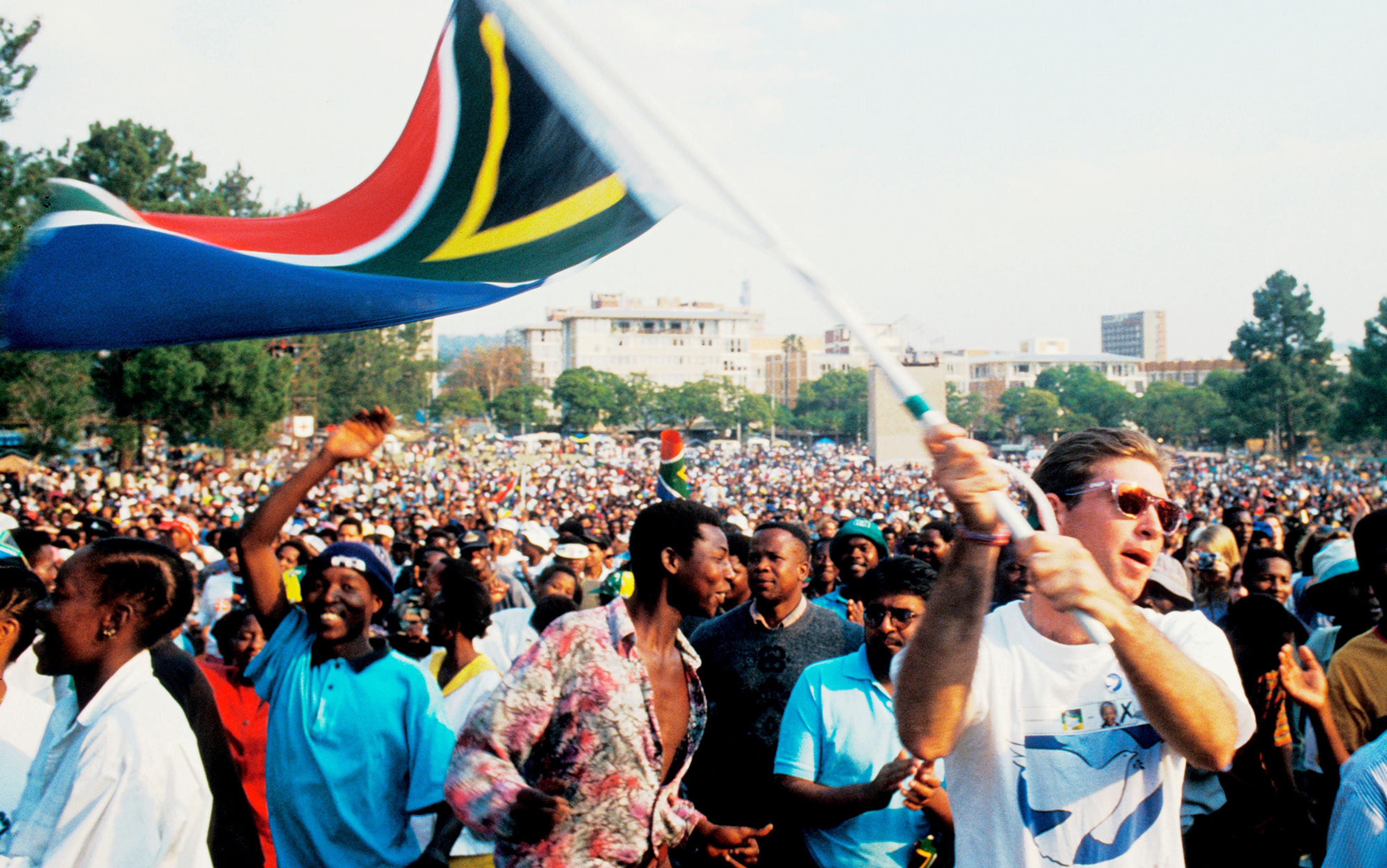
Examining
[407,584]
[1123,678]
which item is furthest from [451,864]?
[407,584]

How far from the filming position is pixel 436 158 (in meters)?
4.25

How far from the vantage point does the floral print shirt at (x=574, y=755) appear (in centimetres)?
249

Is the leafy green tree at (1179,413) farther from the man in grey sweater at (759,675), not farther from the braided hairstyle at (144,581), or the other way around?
the braided hairstyle at (144,581)

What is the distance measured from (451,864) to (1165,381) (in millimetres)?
109061

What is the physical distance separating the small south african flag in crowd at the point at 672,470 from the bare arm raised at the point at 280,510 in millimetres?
3652

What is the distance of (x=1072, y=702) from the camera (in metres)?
1.98

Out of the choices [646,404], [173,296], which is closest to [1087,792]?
[173,296]

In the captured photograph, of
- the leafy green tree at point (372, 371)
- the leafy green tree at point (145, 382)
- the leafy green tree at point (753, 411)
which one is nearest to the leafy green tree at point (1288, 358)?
the leafy green tree at point (372, 371)

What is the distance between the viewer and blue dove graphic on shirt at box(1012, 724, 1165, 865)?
1.94m

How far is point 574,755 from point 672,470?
4857 mm

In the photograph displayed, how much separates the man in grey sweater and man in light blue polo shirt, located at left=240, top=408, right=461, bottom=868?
0.98 meters

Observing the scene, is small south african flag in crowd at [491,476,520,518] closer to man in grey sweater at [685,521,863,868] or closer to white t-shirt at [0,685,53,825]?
man in grey sweater at [685,521,863,868]

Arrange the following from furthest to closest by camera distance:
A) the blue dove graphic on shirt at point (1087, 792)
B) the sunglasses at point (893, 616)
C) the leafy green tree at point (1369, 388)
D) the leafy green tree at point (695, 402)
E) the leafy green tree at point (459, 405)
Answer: the leafy green tree at point (695, 402)
the leafy green tree at point (459, 405)
the leafy green tree at point (1369, 388)
the sunglasses at point (893, 616)
the blue dove graphic on shirt at point (1087, 792)

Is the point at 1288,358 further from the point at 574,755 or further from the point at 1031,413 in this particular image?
the point at 574,755
